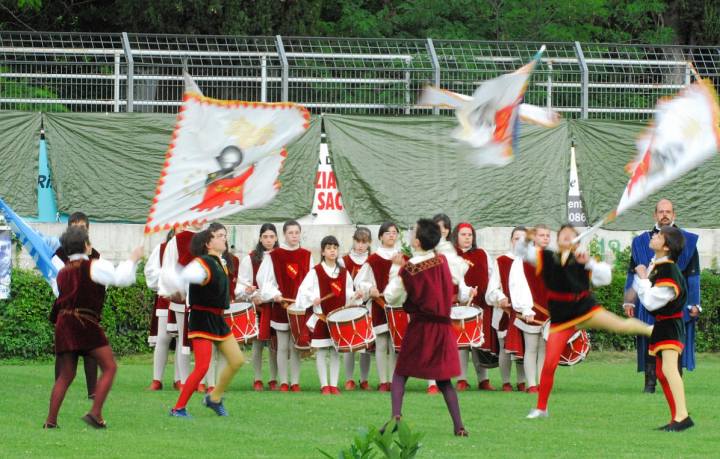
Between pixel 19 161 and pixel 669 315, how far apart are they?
11.4 meters

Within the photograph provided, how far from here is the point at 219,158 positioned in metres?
11.1

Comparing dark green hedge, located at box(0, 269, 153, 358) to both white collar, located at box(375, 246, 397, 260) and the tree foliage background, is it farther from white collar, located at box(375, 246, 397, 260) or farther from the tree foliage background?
the tree foliage background

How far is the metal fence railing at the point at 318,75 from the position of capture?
21766mm

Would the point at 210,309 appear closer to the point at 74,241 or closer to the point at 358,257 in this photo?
the point at 74,241

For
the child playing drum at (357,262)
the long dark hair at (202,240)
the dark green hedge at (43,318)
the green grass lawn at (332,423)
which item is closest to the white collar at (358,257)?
the child playing drum at (357,262)

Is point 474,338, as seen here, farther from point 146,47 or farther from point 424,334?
point 146,47

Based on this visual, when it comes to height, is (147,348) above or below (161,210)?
below

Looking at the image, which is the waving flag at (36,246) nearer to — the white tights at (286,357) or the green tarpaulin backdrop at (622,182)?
the white tights at (286,357)

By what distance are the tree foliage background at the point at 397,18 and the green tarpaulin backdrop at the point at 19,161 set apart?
458 cm

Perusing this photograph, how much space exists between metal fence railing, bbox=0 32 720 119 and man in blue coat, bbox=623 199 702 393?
21.3 feet

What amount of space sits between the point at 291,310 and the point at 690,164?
628 cm

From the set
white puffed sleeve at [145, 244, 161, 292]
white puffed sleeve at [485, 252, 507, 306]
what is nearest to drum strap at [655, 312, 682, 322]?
white puffed sleeve at [485, 252, 507, 306]

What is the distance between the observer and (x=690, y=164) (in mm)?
10461

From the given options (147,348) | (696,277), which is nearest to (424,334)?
(696,277)
